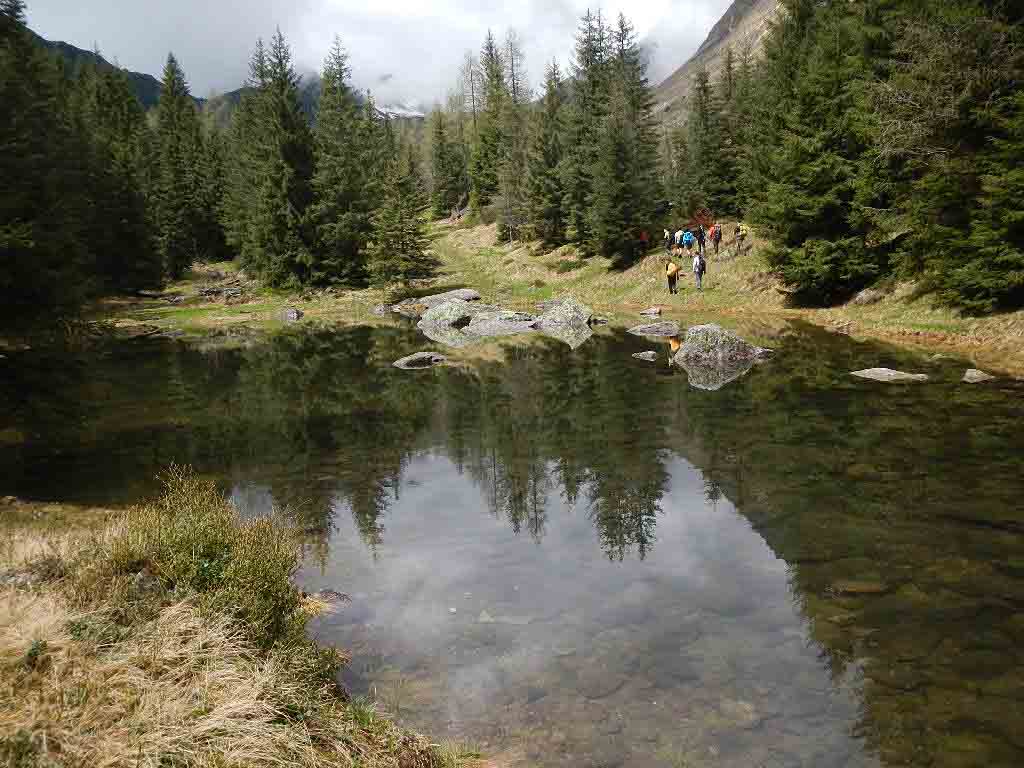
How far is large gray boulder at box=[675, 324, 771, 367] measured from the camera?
23.2m

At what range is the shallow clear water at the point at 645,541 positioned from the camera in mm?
6090

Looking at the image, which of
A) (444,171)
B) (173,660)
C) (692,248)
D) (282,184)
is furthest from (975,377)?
(444,171)

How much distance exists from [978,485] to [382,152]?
3132 inches

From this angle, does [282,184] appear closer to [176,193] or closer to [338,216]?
[338,216]

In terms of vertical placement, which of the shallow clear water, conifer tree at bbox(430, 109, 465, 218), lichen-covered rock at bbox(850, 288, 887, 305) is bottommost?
the shallow clear water

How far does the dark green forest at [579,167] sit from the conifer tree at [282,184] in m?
0.18

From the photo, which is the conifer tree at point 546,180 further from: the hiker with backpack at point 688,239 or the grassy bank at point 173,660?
the grassy bank at point 173,660

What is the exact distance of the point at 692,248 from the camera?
44.7 meters

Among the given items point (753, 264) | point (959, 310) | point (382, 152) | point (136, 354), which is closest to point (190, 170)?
point (382, 152)

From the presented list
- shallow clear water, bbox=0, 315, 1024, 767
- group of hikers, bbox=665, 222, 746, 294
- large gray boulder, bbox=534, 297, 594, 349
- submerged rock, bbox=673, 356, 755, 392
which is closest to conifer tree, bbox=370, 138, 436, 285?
large gray boulder, bbox=534, 297, 594, 349

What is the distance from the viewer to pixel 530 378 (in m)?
23.6

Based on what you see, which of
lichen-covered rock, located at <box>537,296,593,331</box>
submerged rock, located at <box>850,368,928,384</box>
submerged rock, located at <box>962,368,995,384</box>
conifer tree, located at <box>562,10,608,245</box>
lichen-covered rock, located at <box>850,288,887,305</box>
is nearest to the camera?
submerged rock, located at <box>962,368,995,384</box>

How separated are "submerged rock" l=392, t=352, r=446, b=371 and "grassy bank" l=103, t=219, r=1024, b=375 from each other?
13.9 metres

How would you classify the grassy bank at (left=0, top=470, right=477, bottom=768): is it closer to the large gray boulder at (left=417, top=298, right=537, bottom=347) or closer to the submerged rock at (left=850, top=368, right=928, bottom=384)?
the submerged rock at (left=850, top=368, right=928, bottom=384)
